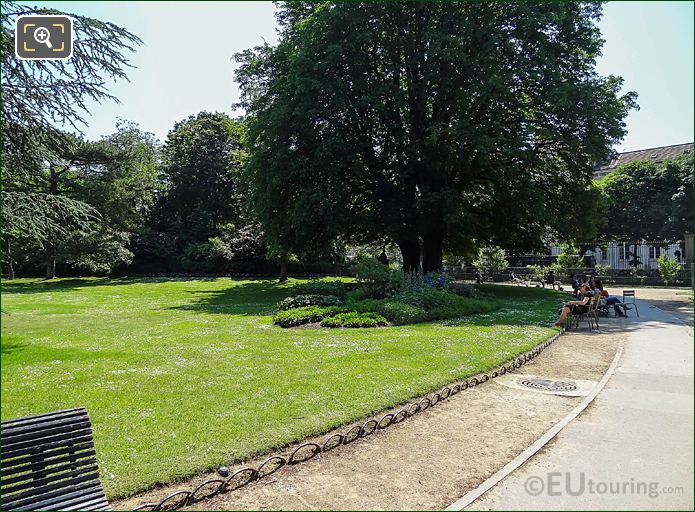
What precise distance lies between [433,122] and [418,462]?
79.2 feet

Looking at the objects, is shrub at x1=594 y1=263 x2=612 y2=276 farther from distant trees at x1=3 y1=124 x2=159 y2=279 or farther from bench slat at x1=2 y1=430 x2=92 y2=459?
bench slat at x1=2 y1=430 x2=92 y2=459

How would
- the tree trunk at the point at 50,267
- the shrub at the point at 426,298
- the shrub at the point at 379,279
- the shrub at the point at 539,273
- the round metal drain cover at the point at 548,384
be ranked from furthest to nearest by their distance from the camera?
the tree trunk at the point at 50,267
the shrub at the point at 539,273
the shrub at the point at 379,279
the shrub at the point at 426,298
the round metal drain cover at the point at 548,384

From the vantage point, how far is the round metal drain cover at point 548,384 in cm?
752

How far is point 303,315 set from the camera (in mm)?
14695

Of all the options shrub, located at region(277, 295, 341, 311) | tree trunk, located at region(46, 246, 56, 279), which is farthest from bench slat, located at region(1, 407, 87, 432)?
tree trunk, located at region(46, 246, 56, 279)

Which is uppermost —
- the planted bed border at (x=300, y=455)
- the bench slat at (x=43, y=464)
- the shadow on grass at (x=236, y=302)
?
the bench slat at (x=43, y=464)

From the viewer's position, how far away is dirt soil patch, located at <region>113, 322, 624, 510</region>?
4.12 meters

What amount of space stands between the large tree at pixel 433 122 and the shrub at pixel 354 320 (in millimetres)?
9057

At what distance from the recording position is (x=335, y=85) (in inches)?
930

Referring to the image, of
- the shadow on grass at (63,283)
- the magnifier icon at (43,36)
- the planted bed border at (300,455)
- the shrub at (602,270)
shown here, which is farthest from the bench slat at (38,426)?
the shrub at (602,270)

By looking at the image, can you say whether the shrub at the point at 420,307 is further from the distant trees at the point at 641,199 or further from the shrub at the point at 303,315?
the distant trees at the point at 641,199

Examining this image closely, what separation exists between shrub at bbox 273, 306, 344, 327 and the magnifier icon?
447 inches

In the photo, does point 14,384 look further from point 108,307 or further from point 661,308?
point 661,308

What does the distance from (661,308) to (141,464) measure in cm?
1943
